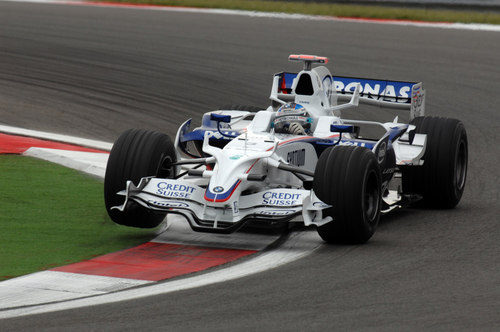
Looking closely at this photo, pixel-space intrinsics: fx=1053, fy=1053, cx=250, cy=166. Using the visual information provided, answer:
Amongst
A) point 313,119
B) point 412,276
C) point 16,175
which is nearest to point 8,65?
point 16,175

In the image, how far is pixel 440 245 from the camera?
31.8 ft

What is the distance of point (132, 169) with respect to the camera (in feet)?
32.5

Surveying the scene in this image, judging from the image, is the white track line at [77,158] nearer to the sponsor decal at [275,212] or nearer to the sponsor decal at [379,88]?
the sponsor decal at [379,88]

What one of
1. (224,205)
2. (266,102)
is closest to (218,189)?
(224,205)

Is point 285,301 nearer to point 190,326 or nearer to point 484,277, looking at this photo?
point 190,326

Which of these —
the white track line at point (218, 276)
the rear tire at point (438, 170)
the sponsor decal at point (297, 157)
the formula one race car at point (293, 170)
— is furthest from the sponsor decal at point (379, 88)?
the white track line at point (218, 276)

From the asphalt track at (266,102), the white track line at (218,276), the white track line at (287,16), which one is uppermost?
the white track line at (287,16)

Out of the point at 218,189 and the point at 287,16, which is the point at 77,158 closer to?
the point at 218,189

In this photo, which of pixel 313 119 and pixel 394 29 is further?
pixel 394 29

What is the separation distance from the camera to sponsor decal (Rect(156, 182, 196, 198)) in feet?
31.4

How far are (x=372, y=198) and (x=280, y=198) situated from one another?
1.03m

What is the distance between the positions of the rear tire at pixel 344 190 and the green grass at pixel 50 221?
1776mm

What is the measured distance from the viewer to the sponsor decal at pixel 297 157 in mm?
10289

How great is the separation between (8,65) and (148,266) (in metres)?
13.3
